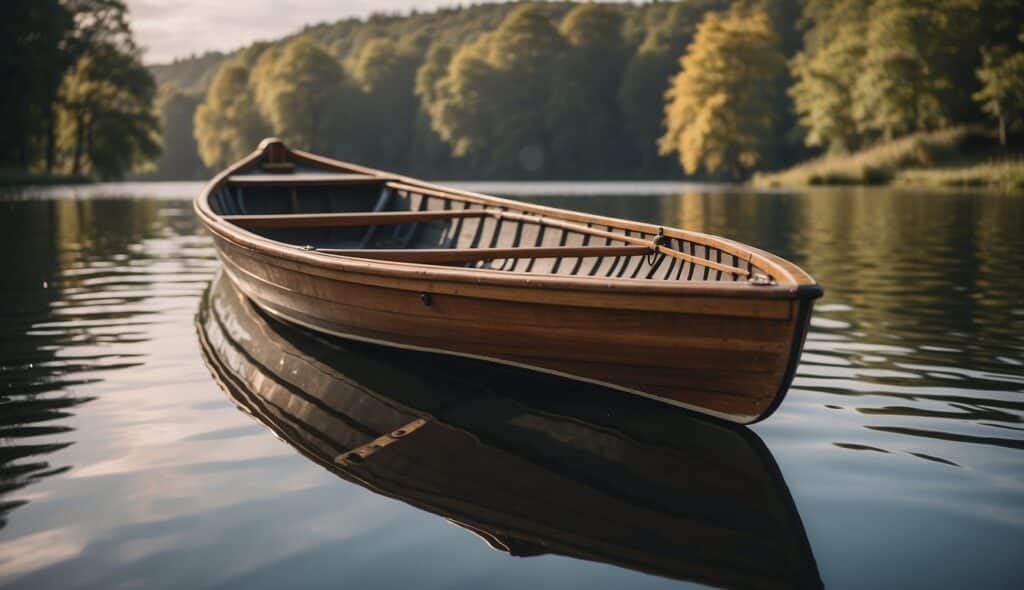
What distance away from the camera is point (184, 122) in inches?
4316

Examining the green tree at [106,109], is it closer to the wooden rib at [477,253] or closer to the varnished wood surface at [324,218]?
the varnished wood surface at [324,218]

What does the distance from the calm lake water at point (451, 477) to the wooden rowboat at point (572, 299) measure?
435 millimetres

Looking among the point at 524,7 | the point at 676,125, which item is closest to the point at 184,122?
the point at 524,7

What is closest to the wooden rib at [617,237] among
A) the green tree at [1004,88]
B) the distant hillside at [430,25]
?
the green tree at [1004,88]

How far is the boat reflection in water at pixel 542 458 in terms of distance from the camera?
12.3 feet

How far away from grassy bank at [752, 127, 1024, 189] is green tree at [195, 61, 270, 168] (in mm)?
55713

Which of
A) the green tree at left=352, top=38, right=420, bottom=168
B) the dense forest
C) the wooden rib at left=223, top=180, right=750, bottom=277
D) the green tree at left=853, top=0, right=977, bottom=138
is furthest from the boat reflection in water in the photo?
the green tree at left=352, top=38, right=420, bottom=168

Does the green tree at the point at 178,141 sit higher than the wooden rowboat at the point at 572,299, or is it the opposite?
the green tree at the point at 178,141

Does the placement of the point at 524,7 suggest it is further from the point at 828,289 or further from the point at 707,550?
the point at 707,550

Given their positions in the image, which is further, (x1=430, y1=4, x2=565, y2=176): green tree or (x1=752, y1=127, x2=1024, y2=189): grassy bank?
(x1=430, y1=4, x2=565, y2=176): green tree

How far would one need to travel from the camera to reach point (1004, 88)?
124 ft

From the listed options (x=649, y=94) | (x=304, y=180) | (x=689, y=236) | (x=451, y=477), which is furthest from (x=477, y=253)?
(x=649, y=94)

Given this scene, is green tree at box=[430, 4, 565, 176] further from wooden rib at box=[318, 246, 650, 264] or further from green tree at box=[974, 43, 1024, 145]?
wooden rib at box=[318, 246, 650, 264]

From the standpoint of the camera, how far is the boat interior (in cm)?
686
